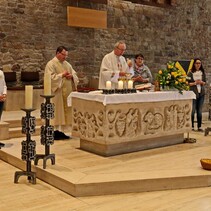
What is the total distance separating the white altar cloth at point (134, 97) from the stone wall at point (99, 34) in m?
4.12

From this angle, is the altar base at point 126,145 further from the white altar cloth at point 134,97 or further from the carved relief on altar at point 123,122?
the white altar cloth at point 134,97

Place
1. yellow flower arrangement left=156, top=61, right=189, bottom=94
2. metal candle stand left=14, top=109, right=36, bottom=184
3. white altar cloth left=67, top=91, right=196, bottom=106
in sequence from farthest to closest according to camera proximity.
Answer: yellow flower arrangement left=156, top=61, right=189, bottom=94 < white altar cloth left=67, top=91, right=196, bottom=106 < metal candle stand left=14, top=109, right=36, bottom=184

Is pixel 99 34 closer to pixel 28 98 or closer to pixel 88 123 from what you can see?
pixel 88 123

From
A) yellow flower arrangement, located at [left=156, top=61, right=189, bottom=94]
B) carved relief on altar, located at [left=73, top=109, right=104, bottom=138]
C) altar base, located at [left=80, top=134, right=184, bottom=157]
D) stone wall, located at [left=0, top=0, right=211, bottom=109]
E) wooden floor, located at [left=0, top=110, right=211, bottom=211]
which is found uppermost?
stone wall, located at [left=0, top=0, right=211, bottom=109]

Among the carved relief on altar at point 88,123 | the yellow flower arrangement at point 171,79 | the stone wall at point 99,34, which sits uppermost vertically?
the stone wall at point 99,34

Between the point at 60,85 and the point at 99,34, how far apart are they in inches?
189

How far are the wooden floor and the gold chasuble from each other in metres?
0.70

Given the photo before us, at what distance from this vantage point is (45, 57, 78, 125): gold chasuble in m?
5.90

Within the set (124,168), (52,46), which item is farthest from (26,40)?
(124,168)

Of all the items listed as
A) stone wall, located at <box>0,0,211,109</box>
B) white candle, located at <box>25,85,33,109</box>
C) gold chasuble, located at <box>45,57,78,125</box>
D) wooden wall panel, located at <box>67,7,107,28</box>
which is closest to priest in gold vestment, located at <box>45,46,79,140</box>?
gold chasuble, located at <box>45,57,78,125</box>

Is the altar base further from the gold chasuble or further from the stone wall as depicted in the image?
the stone wall

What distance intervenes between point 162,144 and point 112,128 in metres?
1.19

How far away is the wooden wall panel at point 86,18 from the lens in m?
9.60

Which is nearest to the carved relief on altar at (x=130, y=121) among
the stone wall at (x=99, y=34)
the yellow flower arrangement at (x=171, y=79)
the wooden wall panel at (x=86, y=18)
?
the yellow flower arrangement at (x=171, y=79)
